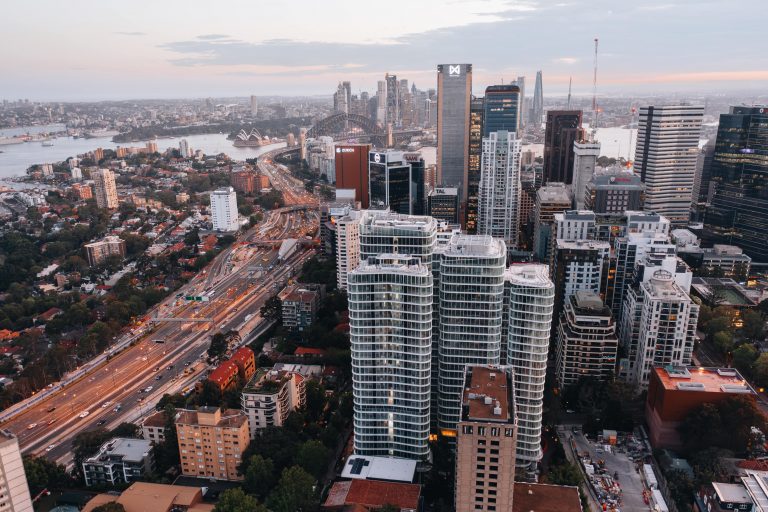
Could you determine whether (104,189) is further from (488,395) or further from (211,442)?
(488,395)

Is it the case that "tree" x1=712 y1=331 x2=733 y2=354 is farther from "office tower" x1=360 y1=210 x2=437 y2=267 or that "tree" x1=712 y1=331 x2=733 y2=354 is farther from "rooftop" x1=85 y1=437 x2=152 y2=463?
"rooftop" x1=85 y1=437 x2=152 y2=463

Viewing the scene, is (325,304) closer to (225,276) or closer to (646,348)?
(225,276)

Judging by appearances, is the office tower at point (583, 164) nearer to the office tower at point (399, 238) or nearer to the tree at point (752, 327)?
the tree at point (752, 327)

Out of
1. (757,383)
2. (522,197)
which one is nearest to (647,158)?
(522,197)

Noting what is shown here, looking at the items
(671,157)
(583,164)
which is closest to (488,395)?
(671,157)

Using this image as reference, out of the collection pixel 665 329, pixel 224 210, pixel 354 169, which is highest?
pixel 354 169

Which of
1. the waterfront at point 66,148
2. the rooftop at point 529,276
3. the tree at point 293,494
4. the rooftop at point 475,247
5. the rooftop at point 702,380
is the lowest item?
the tree at point 293,494

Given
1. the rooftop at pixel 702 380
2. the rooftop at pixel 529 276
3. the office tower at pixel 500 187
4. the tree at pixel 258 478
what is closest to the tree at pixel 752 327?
the rooftop at pixel 702 380
